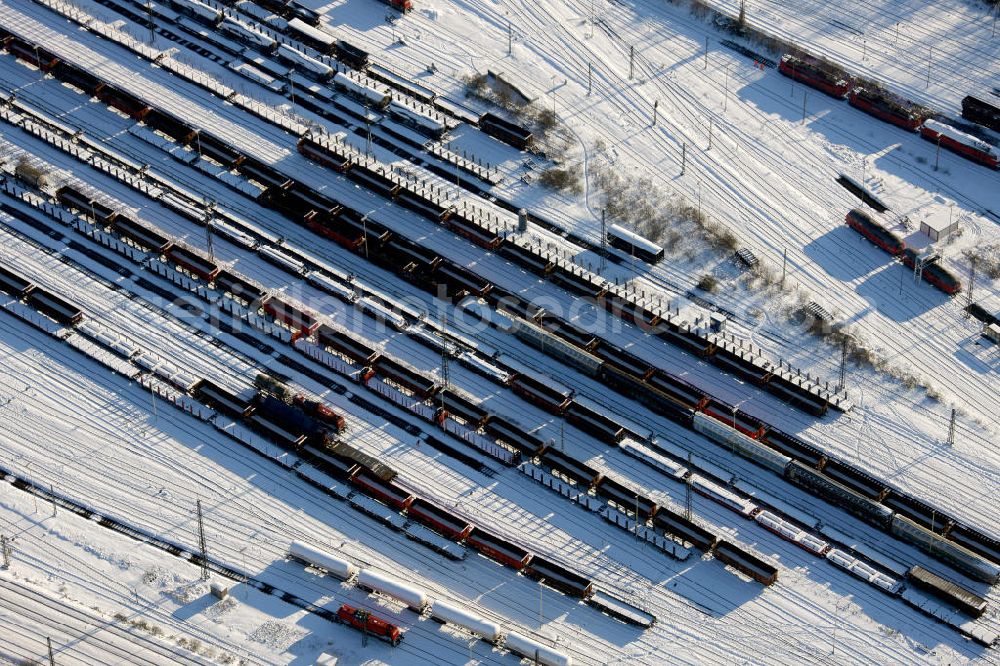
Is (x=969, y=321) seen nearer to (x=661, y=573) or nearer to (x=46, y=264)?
(x=661, y=573)

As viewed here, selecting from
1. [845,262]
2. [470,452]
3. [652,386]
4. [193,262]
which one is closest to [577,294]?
[652,386]

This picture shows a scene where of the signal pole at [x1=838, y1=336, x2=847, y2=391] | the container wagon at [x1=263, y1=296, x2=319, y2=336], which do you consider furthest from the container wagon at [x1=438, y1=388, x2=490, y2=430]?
the signal pole at [x1=838, y1=336, x2=847, y2=391]

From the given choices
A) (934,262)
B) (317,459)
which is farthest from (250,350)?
(934,262)

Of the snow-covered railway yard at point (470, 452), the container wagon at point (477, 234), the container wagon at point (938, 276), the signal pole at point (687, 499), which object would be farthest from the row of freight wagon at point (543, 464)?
the container wagon at point (938, 276)

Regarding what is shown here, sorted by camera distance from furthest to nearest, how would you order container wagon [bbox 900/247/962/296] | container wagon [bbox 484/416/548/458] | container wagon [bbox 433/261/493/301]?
container wagon [bbox 900/247/962/296], container wagon [bbox 433/261/493/301], container wagon [bbox 484/416/548/458]

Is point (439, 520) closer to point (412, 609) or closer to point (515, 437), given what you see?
point (412, 609)

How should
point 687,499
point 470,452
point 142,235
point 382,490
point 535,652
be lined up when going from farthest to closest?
point 142,235
point 470,452
point 687,499
point 382,490
point 535,652

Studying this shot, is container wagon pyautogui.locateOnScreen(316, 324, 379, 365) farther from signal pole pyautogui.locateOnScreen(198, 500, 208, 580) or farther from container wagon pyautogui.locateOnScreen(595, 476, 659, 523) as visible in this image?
container wagon pyautogui.locateOnScreen(595, 476, 659, 523)
